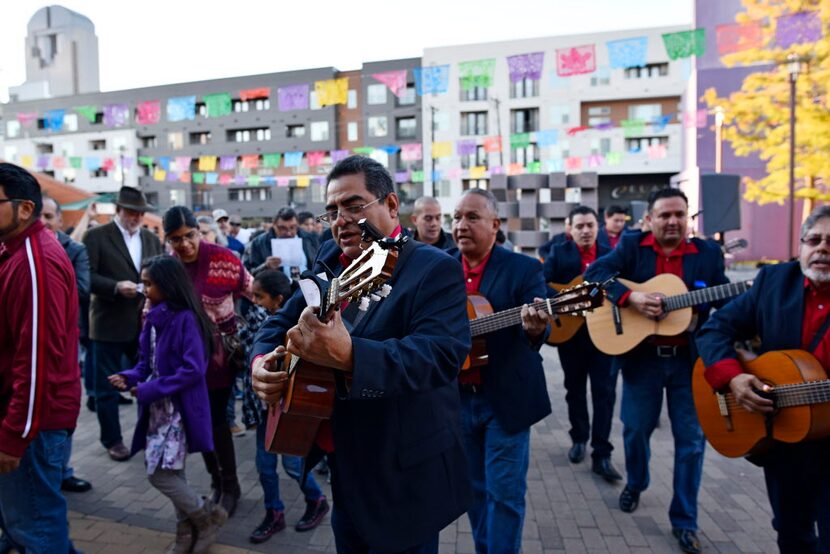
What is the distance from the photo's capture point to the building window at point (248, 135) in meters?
40.5

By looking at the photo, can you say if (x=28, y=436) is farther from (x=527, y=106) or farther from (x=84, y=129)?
(x=84, y=129)

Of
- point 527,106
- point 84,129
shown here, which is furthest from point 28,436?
point 84,129

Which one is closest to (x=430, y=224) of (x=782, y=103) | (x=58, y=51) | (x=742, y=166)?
(x=782, y=103)

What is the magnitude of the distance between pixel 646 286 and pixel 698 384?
0.89 meters

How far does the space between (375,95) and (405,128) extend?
3095mm

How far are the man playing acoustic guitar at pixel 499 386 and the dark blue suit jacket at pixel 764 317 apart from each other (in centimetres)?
99

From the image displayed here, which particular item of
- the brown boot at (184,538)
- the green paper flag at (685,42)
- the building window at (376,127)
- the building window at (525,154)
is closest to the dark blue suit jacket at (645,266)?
the brown boot at (184,538)

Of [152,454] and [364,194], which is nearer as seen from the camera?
[364,194]

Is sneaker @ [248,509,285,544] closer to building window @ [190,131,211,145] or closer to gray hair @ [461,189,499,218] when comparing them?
gray hair @ [461,189,499,218]

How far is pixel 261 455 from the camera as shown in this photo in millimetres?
3770

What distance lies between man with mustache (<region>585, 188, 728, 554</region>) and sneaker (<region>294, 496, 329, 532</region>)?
2255 mm

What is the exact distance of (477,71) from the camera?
55.4ft

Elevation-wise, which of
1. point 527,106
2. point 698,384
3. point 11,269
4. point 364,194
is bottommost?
point 698,384

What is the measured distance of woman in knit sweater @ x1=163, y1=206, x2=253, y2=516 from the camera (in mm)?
3982
